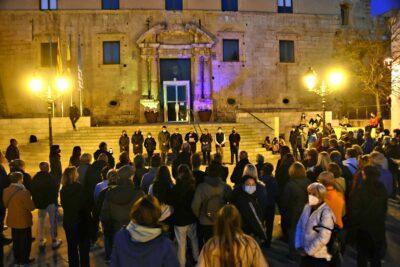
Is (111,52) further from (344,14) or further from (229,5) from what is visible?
(344,14)

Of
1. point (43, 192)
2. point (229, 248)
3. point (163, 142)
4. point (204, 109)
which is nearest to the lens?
point (229, 248)

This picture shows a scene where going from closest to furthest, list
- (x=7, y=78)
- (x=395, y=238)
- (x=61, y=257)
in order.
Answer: (x=61, y=257), (x=395, y=238), (x=7, y=78)

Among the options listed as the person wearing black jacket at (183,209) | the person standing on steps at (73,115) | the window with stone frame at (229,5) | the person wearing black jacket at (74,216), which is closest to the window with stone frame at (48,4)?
the person standing on steps at (73,115)

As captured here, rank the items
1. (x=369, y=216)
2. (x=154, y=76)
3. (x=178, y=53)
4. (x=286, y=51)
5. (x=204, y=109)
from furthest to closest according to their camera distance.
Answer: (x=286, y=51) → (x=178, y=53) → (x=154, y=76) → (x=204, y=109) → (x=369, y=216)

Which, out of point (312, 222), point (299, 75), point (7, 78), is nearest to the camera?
point (312, 222)

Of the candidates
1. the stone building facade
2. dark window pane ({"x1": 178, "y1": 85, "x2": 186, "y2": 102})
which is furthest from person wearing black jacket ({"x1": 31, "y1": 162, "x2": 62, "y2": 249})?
dark window pane ({"x1": 178, "y1": 85, "x2": 186, "y2": 102})

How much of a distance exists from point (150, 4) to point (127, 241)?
26120 millimetres

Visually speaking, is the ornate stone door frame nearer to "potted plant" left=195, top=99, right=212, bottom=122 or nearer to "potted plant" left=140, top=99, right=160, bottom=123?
"potted plant" left=195, top=99, right=212, bottom=122

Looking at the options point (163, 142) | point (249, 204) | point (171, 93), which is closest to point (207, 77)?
point (171, 93)

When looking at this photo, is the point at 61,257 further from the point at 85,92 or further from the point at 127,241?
the point at 85,92

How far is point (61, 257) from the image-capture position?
695cm

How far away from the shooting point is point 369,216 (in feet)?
17.7

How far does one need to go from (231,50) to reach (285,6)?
5.27m

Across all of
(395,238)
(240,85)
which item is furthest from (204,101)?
(395,238)
